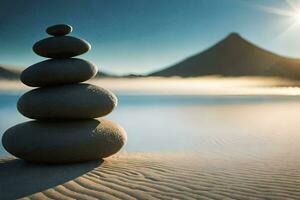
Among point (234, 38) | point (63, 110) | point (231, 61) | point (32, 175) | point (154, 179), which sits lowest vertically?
point (32, 175)

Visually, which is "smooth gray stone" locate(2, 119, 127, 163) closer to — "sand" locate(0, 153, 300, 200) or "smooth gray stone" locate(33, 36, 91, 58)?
"sand" locate(0, 153, 300, 200)

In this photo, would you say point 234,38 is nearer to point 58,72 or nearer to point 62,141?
point 58,72

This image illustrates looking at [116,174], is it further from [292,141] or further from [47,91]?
[292,141]

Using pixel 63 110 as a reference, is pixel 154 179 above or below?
below

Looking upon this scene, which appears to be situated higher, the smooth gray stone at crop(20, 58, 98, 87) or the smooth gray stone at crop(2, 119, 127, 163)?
the smooth gray stone at crop(20, 58, 98, 87)

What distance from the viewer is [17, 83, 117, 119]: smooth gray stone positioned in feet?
33.9

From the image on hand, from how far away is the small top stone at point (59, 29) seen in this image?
434 inches

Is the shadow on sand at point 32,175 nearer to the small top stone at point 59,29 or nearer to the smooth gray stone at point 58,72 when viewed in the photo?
the smooth gray stone at point 58,72

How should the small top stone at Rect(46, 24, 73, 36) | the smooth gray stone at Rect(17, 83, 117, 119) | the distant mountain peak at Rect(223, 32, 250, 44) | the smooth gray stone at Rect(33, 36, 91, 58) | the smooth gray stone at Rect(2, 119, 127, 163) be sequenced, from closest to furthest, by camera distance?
the smooth gray stone at Rect(2, 119, 127, 163), the smooth gray stone at Rect(17, 83, 117, 119), the smooth gray stone at Rect(33, 36, 91, 58), the small top stone at Rect(46, 24, 73, 36), the distant mountain peak at Rect(223, 32, 250, 44)

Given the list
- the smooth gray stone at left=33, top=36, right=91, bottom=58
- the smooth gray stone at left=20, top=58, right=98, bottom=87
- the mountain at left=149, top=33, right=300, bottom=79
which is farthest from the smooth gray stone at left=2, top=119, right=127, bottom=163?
the mountain at left=149, top=33, right=300, bottom=79

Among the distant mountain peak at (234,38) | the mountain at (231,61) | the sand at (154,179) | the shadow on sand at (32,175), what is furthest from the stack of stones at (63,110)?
the distant mountain peak at (234,38)

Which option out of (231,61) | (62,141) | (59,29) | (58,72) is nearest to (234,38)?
(231,61)

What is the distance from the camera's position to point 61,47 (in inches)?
427

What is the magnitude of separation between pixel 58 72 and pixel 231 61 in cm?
16631
